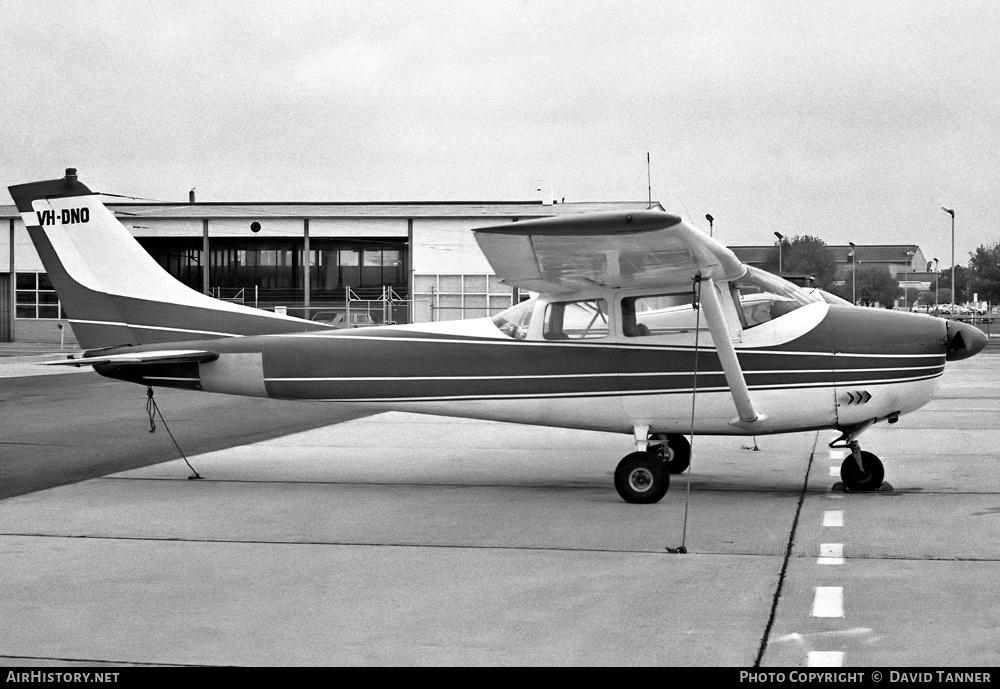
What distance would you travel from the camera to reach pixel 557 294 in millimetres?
9258

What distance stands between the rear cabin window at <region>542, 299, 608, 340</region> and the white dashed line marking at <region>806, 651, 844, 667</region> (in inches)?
185

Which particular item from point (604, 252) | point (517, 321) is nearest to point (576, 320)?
point (517, 321)

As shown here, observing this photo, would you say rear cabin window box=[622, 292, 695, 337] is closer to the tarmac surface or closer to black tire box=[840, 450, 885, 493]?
the tarmac surface

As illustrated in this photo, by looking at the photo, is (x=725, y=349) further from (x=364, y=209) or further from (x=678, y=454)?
(x=364, y=209)

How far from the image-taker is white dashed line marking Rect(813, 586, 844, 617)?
5227 millimetres

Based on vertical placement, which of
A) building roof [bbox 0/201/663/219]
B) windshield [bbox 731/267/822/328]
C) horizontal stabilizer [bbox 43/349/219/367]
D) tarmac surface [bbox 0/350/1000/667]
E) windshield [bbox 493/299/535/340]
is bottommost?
tarmac surface [bbox 0/350/1000/667]

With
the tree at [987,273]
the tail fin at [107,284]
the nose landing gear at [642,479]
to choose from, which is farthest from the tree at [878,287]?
the nose landing gear at [642,479]

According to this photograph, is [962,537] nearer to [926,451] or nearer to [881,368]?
[881,368]

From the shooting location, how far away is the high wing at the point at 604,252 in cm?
697

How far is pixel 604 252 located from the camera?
800 cm

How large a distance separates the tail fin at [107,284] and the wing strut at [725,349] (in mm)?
3683

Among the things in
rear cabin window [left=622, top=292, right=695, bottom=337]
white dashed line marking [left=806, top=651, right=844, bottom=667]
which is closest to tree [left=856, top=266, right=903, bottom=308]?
rear cabin window [left=622, top=292, right=695, bottom=337]

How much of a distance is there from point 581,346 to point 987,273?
6984 cm

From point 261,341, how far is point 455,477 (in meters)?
2.10
